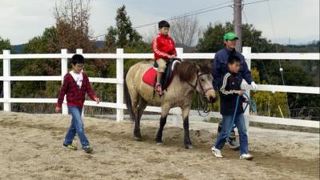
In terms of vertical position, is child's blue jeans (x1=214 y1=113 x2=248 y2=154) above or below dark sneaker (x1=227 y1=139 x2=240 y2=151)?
above

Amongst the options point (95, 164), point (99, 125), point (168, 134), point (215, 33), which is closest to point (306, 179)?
point (95, 164)

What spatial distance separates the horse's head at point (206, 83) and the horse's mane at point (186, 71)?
5.2 inches

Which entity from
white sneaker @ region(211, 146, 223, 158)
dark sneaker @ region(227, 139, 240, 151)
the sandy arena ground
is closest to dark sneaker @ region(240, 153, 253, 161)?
the sandy arena ground

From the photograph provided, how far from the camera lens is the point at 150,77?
973 cm

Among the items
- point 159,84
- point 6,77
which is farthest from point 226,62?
point 6,77

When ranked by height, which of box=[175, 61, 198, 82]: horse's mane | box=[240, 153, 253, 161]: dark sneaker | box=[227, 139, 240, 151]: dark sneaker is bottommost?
box=[240, 153, 253, 161]: dark sneaker

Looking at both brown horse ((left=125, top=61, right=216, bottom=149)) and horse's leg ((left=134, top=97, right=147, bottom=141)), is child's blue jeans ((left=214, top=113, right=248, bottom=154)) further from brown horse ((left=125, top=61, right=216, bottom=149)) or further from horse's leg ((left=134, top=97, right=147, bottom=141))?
horse's leg ((left=134, top=97, right=147, bottom=141))

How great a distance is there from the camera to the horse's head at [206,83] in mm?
8609

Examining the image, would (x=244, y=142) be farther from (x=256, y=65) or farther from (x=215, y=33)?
(x=215, y=33)

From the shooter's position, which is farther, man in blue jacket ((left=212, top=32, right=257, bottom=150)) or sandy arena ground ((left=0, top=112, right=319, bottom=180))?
man in blue jacket ((left=212, top=32, right=257, bottom=150))

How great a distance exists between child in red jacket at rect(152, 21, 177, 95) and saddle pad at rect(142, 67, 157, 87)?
1.18 ft

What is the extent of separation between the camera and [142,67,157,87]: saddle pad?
9617mm

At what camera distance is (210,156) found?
8445mm

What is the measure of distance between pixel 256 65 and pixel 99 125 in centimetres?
1233
